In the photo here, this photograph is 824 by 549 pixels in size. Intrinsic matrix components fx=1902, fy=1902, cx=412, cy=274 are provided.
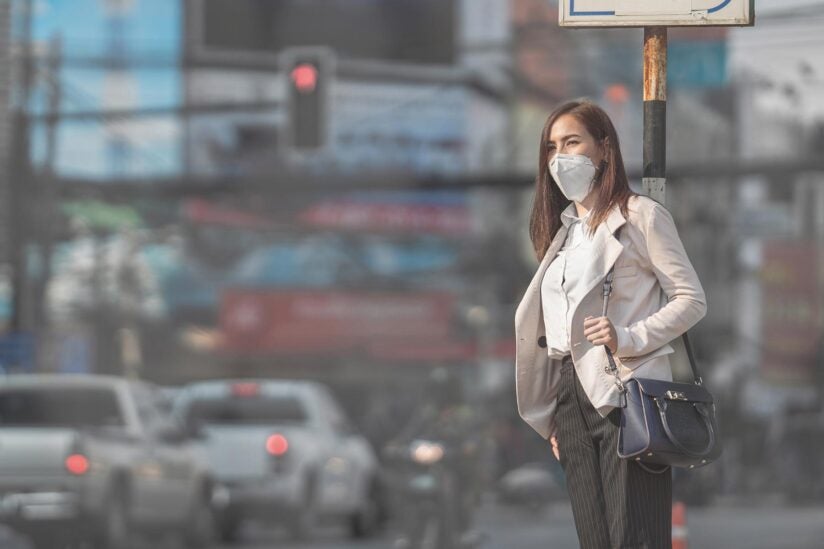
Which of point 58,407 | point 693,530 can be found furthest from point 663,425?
point 693,530

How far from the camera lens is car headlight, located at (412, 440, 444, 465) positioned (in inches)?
552

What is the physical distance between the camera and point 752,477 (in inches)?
990

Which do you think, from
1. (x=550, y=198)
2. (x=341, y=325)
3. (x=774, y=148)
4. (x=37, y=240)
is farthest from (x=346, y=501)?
(x=550, y=198)

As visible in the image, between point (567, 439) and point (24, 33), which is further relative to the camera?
point (24, 33)

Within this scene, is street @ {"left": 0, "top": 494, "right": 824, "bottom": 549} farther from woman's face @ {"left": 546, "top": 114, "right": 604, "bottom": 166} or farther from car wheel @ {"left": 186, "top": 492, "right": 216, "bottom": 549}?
woman's face @ {"left": 546, "top": 114, "right": 604, "bottom": 166}

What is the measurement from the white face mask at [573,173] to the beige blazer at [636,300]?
113mm

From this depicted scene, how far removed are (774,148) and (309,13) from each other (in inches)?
258

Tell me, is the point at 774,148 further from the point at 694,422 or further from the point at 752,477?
Result: the point at 694,422

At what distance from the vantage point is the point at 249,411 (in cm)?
1952

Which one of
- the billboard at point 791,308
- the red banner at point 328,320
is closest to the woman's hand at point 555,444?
the red banner at point 328,320

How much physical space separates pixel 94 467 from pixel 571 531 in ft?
21.6

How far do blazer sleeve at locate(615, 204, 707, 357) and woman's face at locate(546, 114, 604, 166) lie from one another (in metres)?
0.20

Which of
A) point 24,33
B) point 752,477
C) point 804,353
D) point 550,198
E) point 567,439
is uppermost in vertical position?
point 24,33

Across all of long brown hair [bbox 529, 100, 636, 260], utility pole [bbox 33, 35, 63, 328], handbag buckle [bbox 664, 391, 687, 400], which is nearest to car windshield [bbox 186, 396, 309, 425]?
utility pole [bbox 33, 35, 63, 328]
